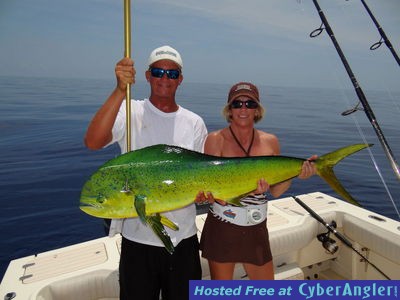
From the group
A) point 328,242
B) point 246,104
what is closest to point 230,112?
point 246,104

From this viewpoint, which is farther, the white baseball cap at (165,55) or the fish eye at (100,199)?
the white baseball cap at (165,55)

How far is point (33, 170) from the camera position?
1212 cm

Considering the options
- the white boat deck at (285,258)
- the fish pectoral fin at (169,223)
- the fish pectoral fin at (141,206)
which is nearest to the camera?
the fish pectoral fin at (141,206)

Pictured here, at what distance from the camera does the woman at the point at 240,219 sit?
270cm

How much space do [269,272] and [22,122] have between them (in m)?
25.6

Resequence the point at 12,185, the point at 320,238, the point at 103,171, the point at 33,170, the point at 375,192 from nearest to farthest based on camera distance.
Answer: the point at 103,171, the point at 320,238, the point at 12,185, the point at 375,192, the point at 33,170

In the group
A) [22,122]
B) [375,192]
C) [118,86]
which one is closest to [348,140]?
[375,192]

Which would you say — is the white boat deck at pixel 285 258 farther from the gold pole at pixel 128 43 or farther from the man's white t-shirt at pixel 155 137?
the gold pole at pixel 128 43

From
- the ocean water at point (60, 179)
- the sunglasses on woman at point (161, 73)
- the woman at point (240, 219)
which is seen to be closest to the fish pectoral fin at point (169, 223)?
the woman at point (240, 219)

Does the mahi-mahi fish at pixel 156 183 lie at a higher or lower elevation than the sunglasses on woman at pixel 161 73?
lower

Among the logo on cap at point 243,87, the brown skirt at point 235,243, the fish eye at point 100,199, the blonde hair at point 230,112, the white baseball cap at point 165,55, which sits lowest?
the brown skirt at point 235,243

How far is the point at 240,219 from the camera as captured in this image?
2.69 metres

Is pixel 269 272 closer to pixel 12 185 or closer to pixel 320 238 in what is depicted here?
pixel 320 238

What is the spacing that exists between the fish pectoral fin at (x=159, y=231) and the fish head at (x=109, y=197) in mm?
119
